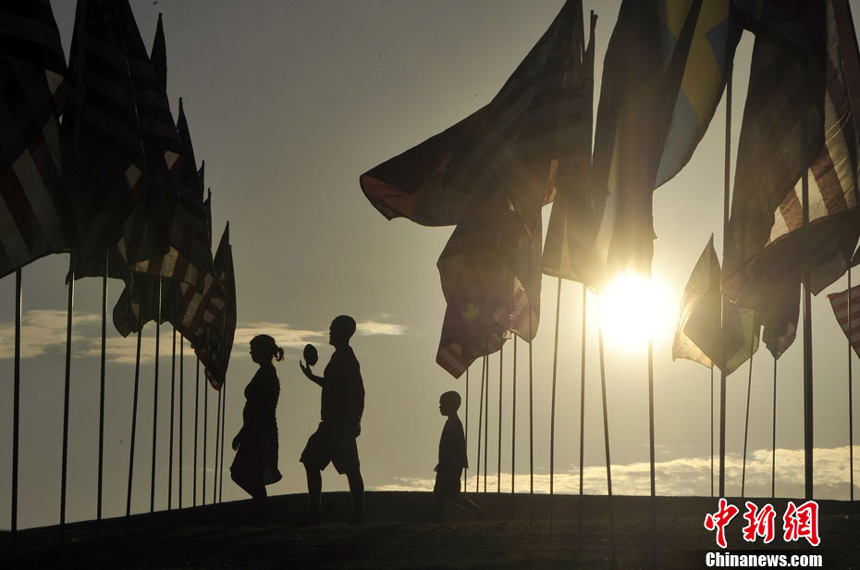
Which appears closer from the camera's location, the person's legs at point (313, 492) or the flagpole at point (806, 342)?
the flagpole at point (806, 342)

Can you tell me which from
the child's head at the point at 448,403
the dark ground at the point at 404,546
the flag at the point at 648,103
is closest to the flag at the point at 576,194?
the flag at the point at 648,103

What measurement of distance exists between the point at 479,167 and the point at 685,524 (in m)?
5.62

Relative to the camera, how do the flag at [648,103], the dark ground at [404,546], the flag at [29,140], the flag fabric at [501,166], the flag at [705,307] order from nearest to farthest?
the dark ground at [404,546]
the flag at [29,140]
the flag at [648,103]
the flag fabric at [501,166]
the flag at [705,307]

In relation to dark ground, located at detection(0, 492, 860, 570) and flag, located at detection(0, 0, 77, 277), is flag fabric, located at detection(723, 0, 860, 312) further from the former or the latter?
flag, located at detection(0, 0, 77, 277)

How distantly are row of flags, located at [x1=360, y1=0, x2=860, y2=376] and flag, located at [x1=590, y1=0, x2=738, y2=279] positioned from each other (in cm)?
2

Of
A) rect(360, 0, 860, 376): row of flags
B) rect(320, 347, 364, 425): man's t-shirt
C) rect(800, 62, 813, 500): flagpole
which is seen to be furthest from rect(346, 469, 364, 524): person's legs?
rect(800, 62, 813, 500): flagpole

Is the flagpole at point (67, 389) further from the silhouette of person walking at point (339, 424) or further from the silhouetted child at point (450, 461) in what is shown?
the silhouetted child at point (450, 461)

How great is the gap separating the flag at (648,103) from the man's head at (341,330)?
4.14 metres

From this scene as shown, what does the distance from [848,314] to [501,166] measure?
1776 centimetres

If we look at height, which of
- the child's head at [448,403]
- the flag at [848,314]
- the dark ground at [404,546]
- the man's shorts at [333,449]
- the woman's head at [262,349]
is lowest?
the dark ground at [404,546]

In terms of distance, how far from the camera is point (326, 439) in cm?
1745

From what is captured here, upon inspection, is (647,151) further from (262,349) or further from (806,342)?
(262,349)

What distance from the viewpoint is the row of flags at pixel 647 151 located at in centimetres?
1348

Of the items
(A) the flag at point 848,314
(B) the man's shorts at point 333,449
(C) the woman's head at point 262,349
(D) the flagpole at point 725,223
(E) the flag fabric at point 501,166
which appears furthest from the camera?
(A) the flag at point 848,314
